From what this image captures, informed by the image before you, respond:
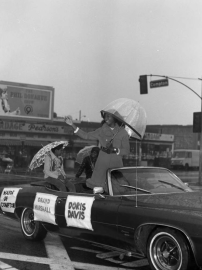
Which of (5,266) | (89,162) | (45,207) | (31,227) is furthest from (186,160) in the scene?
(5,266)

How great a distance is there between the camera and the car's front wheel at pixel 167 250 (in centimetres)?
456

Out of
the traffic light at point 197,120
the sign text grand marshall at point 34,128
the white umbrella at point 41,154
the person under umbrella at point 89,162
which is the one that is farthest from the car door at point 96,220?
the sign text grand marshall at point 34,128

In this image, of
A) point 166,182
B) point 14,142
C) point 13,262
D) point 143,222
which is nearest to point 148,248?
point 143,222

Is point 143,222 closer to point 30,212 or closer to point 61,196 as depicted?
point 61,196

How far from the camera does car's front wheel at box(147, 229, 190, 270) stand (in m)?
4.56

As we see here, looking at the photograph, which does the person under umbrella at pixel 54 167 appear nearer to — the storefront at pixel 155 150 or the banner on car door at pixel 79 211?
the banner on car door at pixel 79 211

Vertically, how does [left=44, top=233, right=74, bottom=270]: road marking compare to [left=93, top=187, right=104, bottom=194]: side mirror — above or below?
below

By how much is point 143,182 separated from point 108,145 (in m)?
0.91

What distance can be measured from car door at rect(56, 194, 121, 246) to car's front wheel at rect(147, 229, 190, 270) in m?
0.52

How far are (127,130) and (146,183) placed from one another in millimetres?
1372

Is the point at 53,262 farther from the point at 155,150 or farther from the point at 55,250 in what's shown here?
the point at 155,150

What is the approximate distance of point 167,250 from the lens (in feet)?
15.8

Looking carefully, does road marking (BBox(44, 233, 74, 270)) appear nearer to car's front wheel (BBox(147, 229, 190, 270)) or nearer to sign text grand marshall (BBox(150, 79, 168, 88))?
car's front wheel (BBox(147, 229, 190, 270))

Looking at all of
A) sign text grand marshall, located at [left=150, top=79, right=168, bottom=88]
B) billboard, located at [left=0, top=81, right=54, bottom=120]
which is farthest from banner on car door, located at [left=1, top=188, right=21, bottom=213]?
billboard, located at [left=0, top=81, right=54, bottom=120]
